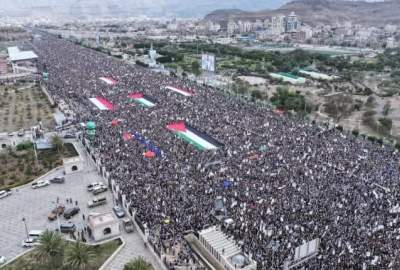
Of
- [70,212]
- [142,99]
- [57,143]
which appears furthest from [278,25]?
[70,212]

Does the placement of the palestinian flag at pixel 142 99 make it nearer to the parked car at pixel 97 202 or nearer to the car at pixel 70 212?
the parked car at pixel 97 202

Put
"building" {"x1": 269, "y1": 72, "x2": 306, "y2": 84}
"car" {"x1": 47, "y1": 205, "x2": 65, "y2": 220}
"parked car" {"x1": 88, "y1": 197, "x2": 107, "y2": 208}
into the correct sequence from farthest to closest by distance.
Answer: "building" {"x1": 269, "y1": 72, "x2": 306, "y2": 84}, "parked car" {"x1": 88, "y1": 197, "x2": 107, "y2": 208}, "car" {"x1": 47, "y1": 205, "x2": 65, "y2": 220}

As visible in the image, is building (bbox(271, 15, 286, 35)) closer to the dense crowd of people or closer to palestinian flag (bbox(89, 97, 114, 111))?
palestinian flag (bbox(89, 97, 114, 111))

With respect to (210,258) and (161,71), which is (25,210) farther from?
(161,71)

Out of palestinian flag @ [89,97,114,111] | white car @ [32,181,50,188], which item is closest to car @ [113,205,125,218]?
white car @ [32,181,50,188]

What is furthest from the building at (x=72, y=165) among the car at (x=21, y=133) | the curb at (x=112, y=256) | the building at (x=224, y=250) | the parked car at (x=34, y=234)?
the building at (x=224, y=250)

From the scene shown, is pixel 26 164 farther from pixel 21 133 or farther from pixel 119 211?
pixel 119 211
